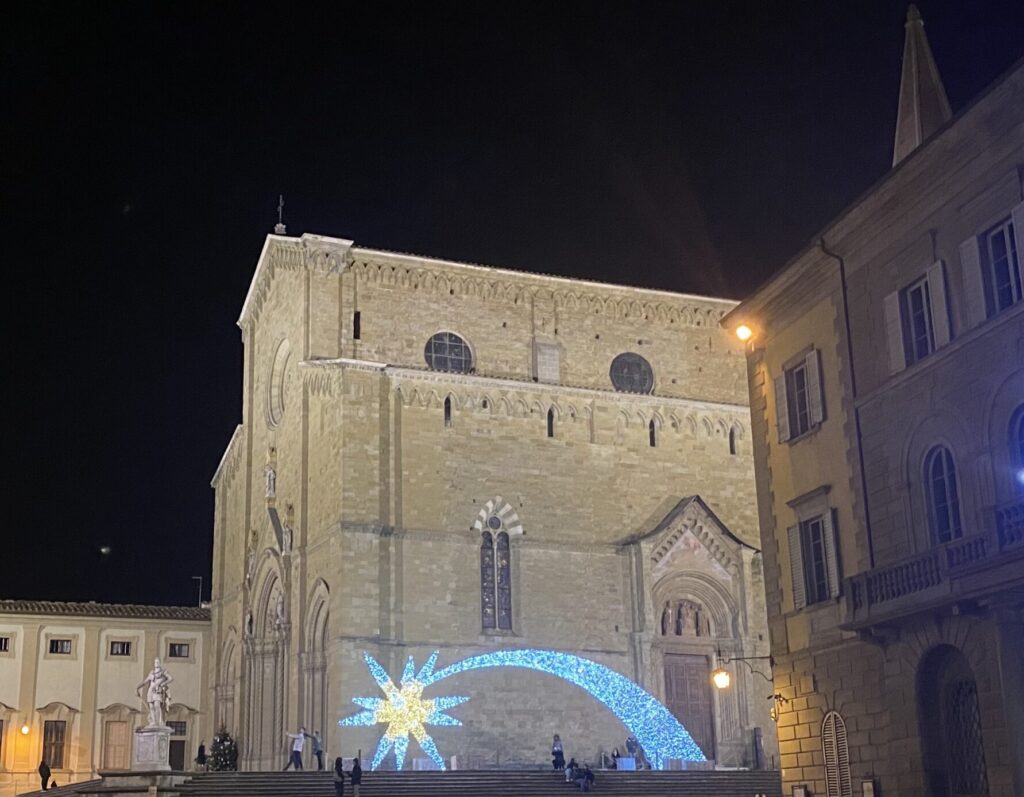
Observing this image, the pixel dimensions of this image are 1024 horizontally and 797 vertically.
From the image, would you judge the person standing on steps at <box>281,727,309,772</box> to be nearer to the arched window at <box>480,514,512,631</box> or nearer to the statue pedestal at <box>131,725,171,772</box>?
the statue pedestal at <box>131,725,171,772</box>

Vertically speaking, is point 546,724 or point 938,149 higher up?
point 938,149

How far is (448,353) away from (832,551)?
1897 cm

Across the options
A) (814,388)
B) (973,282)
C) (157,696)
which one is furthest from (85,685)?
(973,282)

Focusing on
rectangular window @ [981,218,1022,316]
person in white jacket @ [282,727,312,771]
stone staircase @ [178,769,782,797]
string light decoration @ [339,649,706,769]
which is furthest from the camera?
string light decoration @ [339,649,706,769]

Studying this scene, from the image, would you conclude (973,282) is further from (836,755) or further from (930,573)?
(836,755)

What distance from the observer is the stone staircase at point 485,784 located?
28125 mm

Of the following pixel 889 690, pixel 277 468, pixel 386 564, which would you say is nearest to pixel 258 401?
pixel 277 468

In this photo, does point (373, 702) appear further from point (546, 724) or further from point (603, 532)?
point (603, 532)

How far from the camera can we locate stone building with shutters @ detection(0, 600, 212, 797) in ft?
148

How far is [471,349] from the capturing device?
1522 inches

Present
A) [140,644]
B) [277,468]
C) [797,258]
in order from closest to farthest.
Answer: [797,258] → [277,468] → [140,644]

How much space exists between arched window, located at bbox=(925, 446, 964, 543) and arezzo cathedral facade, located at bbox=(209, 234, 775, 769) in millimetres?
18156

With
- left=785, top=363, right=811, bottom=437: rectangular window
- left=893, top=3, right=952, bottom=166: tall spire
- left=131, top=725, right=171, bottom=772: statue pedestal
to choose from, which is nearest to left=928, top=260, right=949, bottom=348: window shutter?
left=785, top=363, right=811, bottom=437: rectangular window

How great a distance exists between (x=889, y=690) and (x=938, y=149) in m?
7.67
